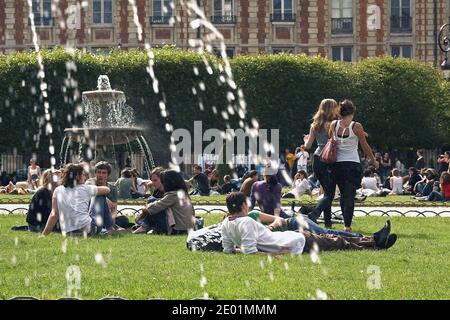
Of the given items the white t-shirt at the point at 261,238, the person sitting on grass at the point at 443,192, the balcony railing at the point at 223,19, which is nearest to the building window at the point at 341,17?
the balcony railing at the point at 223,19

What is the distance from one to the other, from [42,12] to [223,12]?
8807 millimetres

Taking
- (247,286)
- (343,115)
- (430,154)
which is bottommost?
(430,154)

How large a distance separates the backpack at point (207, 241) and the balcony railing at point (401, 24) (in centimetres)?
4216

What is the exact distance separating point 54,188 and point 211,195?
536 inches

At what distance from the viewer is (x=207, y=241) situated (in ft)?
38.7

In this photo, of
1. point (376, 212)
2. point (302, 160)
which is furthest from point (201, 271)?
point (302, 160)

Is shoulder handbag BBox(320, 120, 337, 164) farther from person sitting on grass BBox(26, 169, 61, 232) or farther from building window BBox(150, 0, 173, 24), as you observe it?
building window BBox(150, 0, 173, 24)

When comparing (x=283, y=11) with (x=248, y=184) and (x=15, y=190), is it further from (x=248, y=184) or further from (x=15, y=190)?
(x=248, y=184)

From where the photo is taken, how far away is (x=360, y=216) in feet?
61.0

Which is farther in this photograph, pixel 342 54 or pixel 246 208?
pixel 342 54

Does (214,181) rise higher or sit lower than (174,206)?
lower
